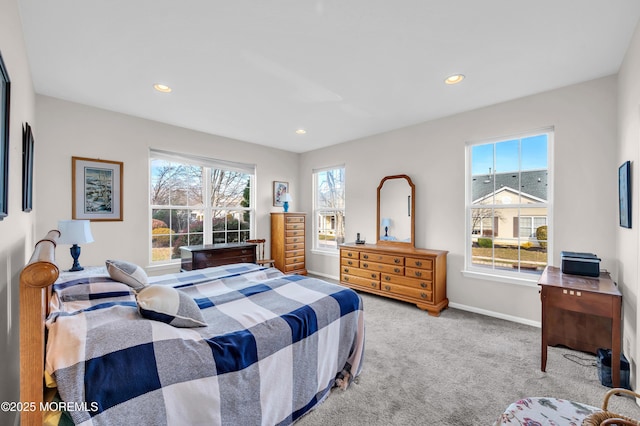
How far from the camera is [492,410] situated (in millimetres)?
1826

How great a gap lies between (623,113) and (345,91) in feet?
8.28

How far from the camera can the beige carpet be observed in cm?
180

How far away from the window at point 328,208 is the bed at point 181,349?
3.18 meters

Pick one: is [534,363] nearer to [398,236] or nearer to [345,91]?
[398,236]

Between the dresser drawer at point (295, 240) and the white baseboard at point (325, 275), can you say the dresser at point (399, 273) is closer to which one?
the white baseboard at point (325, 275)

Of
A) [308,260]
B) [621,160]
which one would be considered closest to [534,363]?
[621,160]

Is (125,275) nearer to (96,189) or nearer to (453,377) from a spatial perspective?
(96,189)

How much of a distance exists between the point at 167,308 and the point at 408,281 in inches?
122

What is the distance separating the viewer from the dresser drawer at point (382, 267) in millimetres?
3842

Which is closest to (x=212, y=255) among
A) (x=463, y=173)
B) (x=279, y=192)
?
(x=279, y=192)

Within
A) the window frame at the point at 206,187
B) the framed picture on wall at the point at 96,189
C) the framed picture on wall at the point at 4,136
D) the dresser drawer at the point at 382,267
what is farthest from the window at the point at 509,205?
the framed picture on wall at the point at 96,189

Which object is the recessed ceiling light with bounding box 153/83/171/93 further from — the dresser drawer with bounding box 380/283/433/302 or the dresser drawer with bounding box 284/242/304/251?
the dresser drawer with bounding box 380/283/433/302

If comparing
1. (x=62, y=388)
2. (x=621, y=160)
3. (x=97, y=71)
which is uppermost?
(x=97, y=71)

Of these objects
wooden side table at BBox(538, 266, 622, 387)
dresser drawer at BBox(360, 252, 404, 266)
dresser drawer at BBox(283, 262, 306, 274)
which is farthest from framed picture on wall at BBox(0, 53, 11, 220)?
dresser drawer at BBox(283, 262, 306, 274)
